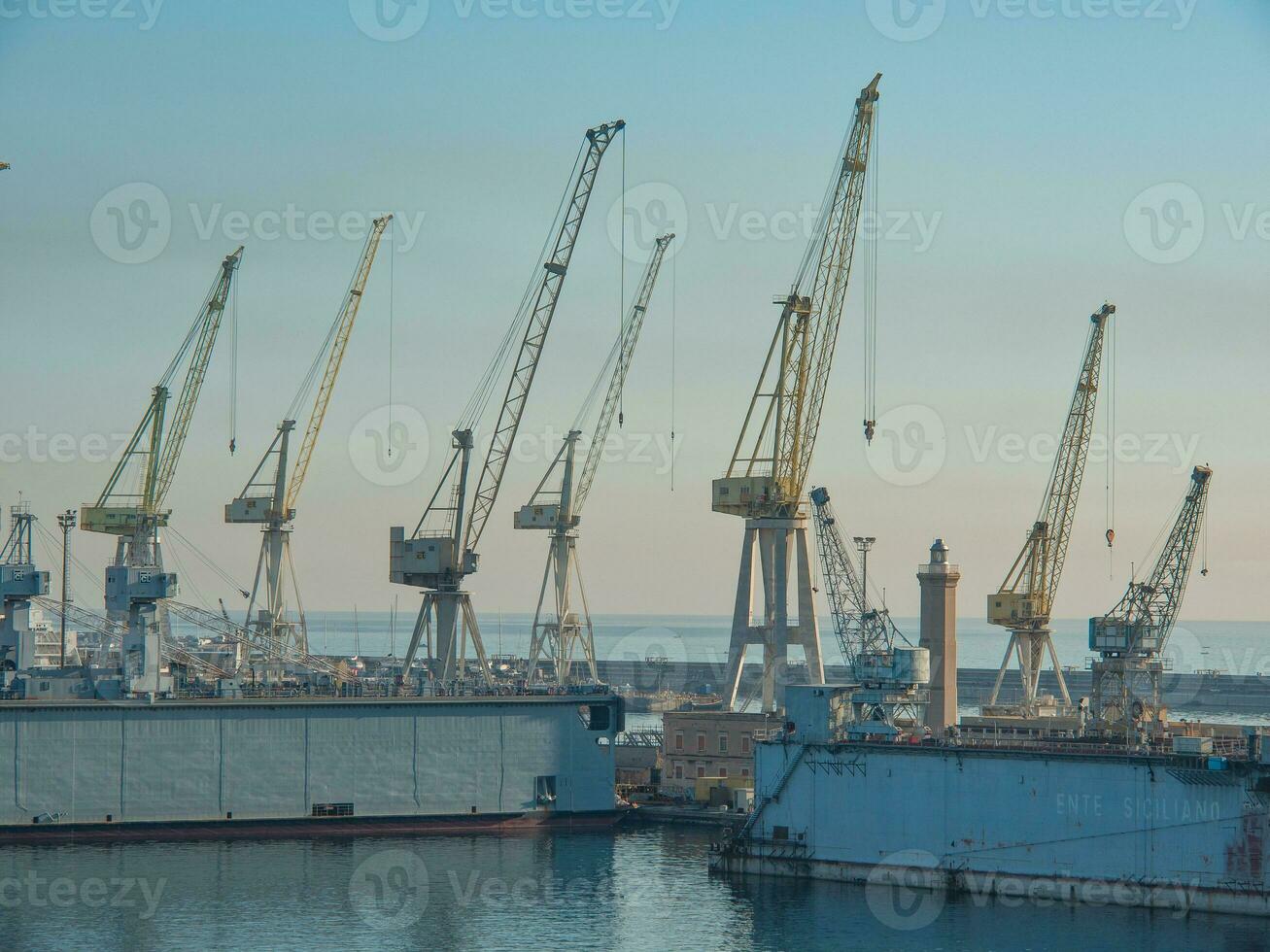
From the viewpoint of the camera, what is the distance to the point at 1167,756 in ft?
217

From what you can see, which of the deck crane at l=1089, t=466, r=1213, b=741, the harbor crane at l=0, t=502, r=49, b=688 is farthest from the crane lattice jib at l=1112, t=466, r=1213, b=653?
the harbor crane at l=0, t=502, r=49, b=688

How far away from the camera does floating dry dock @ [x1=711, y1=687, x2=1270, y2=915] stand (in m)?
64.9

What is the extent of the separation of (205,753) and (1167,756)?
42.6 meters

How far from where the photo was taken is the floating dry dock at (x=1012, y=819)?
64.9 m

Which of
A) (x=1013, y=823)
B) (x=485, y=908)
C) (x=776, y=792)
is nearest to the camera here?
(x=485, y=908)

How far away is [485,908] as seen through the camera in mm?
66812

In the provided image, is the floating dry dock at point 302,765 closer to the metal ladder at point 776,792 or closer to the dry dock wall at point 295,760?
the dry dock wall at point 295,760

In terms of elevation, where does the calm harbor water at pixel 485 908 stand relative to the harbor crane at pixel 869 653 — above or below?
below

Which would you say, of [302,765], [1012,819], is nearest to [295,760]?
[302,765]

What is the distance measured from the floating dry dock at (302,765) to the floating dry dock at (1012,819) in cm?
1403

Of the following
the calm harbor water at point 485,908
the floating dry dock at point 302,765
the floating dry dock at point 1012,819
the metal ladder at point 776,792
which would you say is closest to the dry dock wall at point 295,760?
the floating dry dock at point 302,765

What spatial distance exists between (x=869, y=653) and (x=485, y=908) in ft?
71.9

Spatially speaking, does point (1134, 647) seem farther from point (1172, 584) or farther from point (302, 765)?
point (302, 765)

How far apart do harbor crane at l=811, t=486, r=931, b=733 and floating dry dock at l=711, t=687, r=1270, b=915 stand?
185 cm
